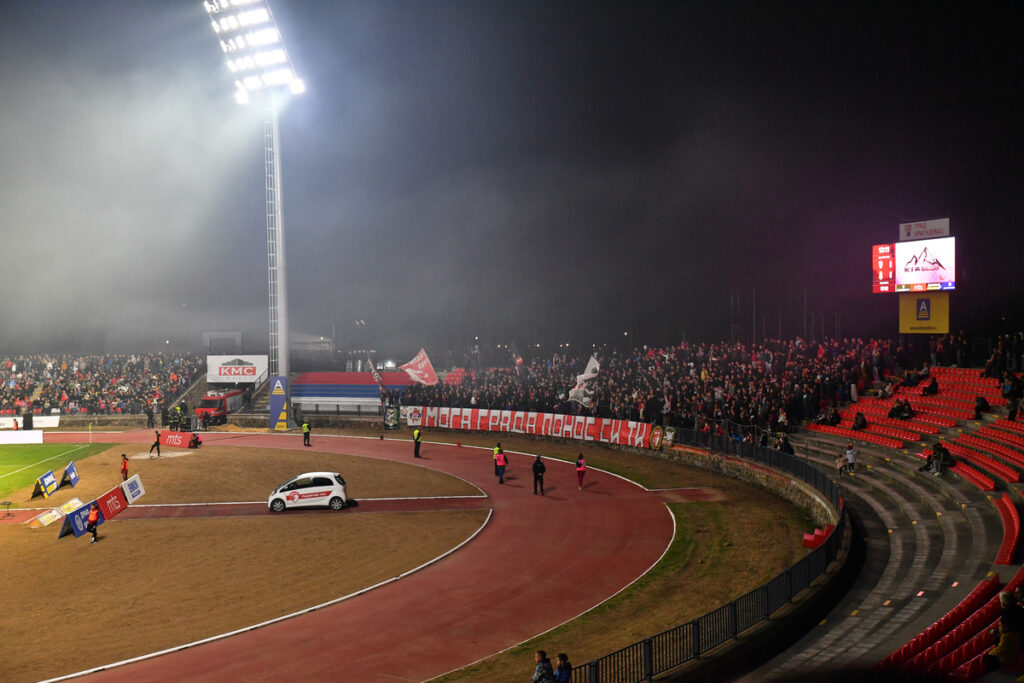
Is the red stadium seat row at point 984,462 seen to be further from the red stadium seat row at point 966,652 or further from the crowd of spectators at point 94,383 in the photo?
the crowd of spectators at point 94,383

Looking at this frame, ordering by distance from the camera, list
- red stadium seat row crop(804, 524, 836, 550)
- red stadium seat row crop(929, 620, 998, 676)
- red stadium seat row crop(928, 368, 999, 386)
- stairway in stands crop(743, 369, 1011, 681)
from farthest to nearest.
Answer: red stadium seat row crop(928, 368, 999, 386) < red stadium seat row crop(804, 524, 836, 550) < stairway in stands crop(743, 369, 1011, 681) < red stadium seat row crop(929, 620, 998, 676)

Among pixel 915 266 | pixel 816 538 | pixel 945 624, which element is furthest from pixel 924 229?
pixel 945 624

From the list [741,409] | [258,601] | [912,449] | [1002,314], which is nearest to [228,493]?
[258,601]

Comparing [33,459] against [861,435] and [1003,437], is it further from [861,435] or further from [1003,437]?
[1003,437]

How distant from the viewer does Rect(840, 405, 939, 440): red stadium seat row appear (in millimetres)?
30278

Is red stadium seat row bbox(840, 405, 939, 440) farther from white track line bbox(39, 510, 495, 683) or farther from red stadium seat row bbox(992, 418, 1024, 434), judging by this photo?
white track line bbox(39, 510, 495, 683)

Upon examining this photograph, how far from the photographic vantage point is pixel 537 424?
47.6 metres

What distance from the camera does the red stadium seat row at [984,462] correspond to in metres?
22.0

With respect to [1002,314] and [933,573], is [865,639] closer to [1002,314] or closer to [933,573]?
[933,573]

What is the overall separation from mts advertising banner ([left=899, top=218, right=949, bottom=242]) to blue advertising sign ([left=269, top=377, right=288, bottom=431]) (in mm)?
44185

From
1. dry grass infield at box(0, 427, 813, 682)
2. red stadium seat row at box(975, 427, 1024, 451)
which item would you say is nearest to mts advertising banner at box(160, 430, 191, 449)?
dry grass infield at box(0, 427, 813, 682)

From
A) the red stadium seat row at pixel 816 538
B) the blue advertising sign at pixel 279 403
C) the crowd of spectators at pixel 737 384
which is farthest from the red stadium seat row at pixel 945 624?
the blue advertising sign at pixel 279 403

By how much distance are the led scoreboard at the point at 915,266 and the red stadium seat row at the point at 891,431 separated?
8953mm

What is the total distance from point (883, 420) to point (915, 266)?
9.64 metres
